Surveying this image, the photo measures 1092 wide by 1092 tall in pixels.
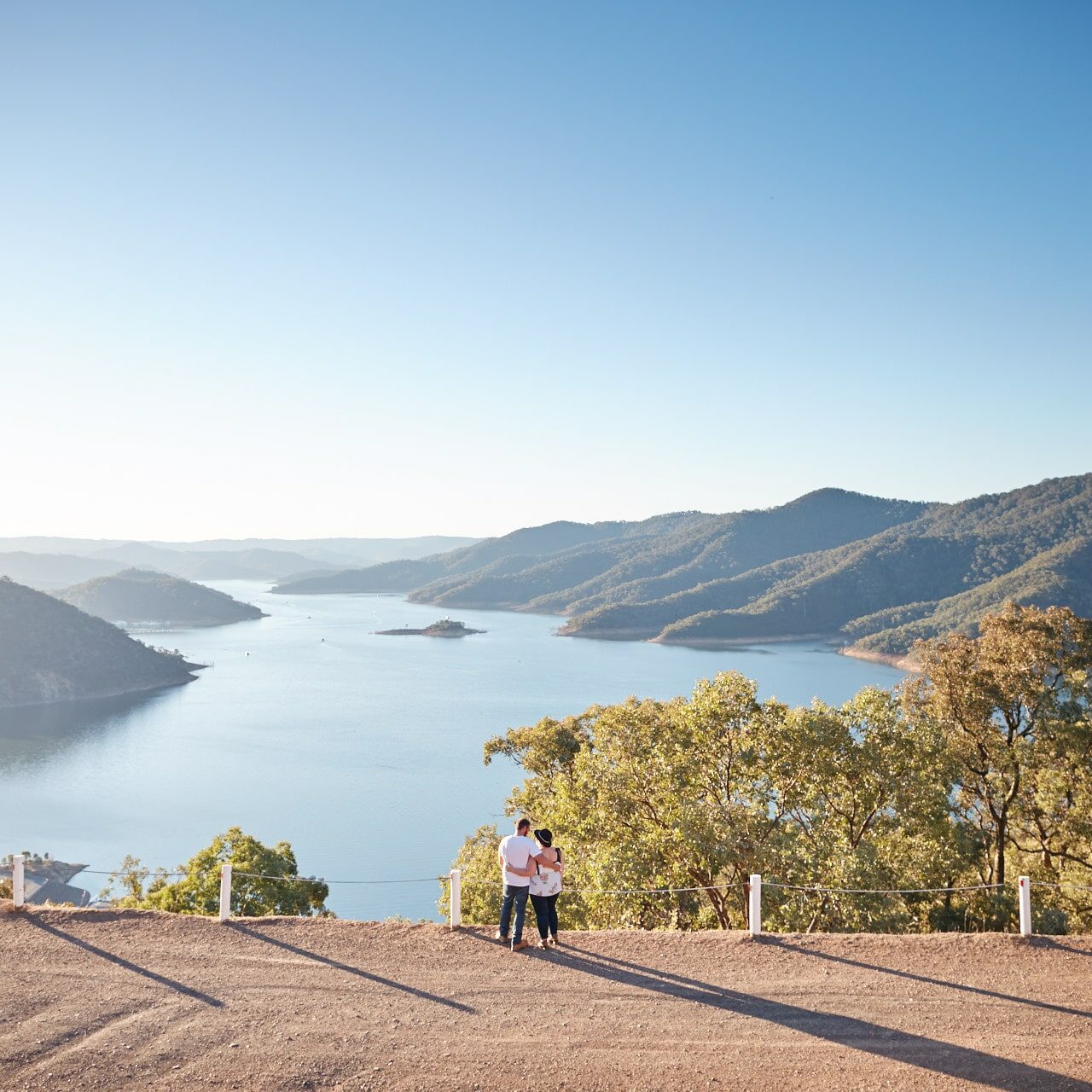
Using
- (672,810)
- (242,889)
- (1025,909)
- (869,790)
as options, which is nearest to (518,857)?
(672,810)

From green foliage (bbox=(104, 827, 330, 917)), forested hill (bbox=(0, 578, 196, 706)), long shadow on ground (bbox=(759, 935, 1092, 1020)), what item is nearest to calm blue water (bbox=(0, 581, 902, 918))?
forested hill (bbox=(0, 578, 196, 706))

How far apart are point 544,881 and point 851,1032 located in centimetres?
428

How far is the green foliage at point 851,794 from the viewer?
1672 cm

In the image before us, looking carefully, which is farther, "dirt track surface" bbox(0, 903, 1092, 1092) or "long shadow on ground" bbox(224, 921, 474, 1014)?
"long shadow on ground" bbox(224, 921, 474, 1014)

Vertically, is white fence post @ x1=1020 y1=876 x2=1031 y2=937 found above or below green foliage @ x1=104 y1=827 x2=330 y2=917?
above

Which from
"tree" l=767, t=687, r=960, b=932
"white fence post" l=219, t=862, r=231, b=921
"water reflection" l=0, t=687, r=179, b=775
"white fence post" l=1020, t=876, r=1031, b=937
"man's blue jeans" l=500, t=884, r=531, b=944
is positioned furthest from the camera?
"water reflection" l=0, t=687, r=179, b=775

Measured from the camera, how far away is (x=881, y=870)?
55.0ft

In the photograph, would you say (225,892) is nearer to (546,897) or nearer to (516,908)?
(516,908)

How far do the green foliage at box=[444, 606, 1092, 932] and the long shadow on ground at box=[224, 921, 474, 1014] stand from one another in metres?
6.26

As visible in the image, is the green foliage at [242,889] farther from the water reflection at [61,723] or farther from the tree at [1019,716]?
the water reflection at [61,723]

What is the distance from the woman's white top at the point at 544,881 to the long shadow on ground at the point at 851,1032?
2.67 ft

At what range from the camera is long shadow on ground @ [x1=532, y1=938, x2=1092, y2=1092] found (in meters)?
8.59

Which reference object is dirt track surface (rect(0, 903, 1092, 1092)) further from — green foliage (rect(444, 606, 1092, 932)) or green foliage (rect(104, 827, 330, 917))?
green foliage (rect(104, 827, 330, 917))

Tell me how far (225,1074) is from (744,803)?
40.2 ft
